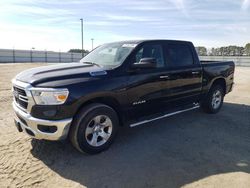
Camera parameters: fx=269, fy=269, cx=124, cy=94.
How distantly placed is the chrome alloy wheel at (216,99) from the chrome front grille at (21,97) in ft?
16.4

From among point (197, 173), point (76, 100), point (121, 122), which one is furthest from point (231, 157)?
point (76, 100)

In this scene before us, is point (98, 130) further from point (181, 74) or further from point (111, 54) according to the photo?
point (181, 74)

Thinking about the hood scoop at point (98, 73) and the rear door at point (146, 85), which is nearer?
the hood scoop at point (98, 73)

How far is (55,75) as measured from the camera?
425 centimetres

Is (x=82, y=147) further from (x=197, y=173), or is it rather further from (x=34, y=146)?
(x=197, y=173)

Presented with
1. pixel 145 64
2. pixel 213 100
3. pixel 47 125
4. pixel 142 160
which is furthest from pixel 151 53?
pixel 213 100

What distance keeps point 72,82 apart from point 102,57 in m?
1.59

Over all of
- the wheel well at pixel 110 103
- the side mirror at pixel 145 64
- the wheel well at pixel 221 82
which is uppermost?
the side mirror at pixel 145 64

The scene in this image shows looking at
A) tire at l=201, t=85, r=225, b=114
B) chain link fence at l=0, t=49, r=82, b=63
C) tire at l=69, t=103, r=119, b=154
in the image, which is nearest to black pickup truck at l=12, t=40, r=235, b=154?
tire at l=69, t=103, r=119, b=154

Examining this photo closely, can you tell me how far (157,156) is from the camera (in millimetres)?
4512

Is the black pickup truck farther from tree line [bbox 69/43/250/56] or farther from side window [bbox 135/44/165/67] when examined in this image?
tree line [bbox 69/43/250/56]

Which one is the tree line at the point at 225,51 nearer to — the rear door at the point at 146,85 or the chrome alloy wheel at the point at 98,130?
the rear door at the point at 146,85

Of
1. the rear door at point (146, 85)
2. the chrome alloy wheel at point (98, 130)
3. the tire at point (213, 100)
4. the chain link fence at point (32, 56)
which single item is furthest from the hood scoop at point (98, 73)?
the chain link fence at point (32, 56)

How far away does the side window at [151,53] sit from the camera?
522cm
